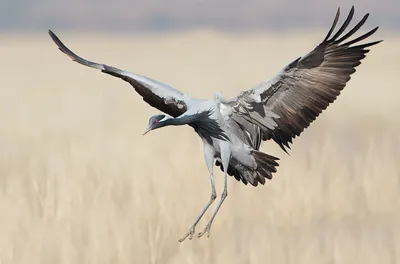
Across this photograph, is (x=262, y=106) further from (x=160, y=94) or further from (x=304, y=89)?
(x=160, y=94)

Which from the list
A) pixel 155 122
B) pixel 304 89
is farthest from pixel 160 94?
pixel 304 89

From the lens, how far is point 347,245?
29.5 feet

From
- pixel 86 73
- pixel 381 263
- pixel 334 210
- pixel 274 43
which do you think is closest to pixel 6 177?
pixel 334 210

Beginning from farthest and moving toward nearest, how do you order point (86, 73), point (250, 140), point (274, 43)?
point (274, 43) < point (86, 73) < point (250, 140)

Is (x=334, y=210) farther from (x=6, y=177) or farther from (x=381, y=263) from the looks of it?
(x=6, y=177)

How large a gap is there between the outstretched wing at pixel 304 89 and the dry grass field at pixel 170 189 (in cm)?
174

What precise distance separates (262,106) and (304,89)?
40 cm

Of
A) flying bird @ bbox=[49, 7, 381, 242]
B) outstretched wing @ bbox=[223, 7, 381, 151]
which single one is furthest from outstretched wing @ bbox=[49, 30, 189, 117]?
outstretched wing @ bbox=[223, 7, 381, 151]

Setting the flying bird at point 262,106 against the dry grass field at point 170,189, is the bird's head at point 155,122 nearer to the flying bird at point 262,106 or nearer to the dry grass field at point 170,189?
the flying bird at point 262,106

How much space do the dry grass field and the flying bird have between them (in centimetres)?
166

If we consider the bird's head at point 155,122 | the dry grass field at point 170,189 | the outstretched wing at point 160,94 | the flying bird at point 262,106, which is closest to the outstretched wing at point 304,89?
the flying bird at point 262,106

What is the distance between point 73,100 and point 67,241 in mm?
5183

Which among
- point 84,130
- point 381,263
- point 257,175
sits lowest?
point 381,263

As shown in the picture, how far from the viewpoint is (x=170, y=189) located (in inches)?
398
